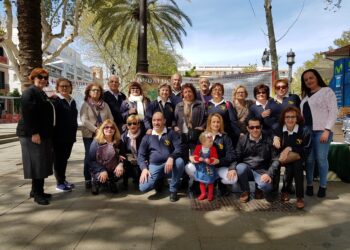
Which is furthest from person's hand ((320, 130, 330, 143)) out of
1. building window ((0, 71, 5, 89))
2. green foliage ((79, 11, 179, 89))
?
building window ((0, 71, 5, 89))

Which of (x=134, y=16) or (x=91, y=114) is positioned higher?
(x=134, y=16)

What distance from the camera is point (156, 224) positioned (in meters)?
3.91

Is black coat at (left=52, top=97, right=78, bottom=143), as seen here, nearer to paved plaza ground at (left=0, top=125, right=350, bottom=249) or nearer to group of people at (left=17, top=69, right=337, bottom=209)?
group of people at (left=17, top=69, right=337, bottom=209)

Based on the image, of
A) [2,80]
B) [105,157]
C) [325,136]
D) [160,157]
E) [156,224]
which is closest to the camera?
[156,224]

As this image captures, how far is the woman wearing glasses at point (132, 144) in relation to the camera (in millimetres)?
5426

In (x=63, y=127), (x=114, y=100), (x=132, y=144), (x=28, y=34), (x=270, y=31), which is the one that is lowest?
(x=132, y=144)

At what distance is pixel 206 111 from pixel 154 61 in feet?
120

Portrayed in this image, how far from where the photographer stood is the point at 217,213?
431 centimetres

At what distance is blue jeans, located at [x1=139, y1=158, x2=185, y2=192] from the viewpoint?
4.95m

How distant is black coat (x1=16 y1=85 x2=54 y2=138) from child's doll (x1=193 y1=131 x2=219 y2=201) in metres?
2.23

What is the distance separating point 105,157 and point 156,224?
173 cm

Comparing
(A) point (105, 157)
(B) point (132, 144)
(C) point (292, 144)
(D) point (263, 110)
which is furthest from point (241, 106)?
(A) point (105, 157)

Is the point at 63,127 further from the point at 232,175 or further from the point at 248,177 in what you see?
the point at 248,177

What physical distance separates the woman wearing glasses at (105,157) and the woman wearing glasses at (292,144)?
8.18 feet
